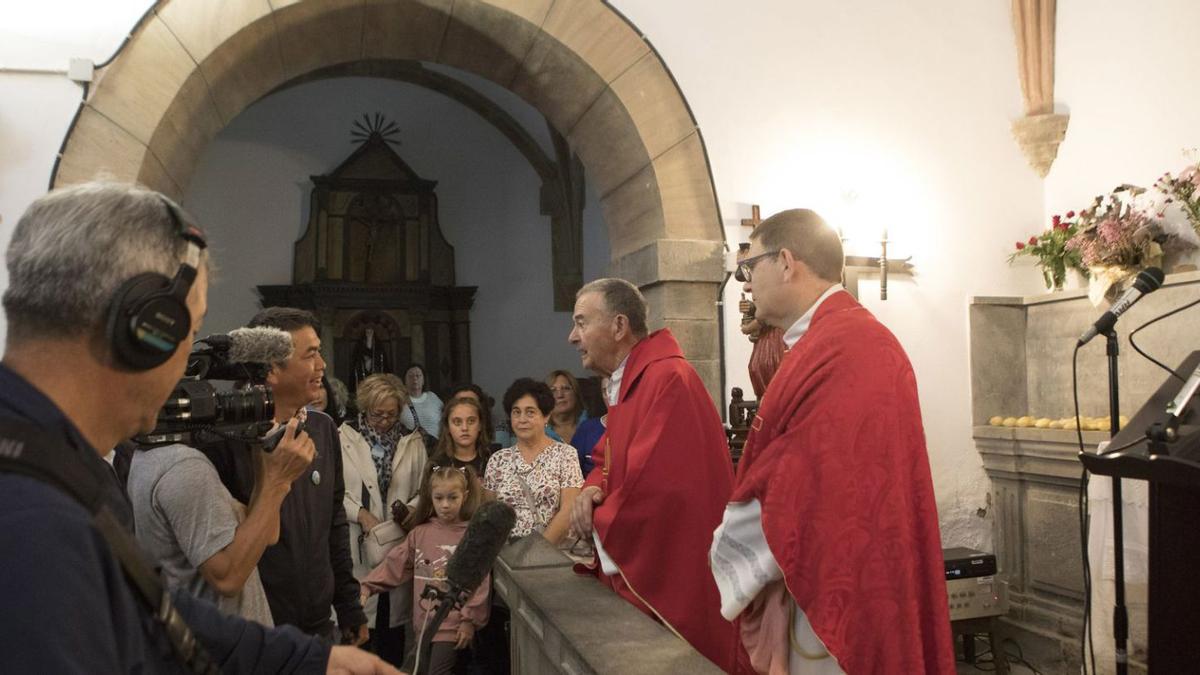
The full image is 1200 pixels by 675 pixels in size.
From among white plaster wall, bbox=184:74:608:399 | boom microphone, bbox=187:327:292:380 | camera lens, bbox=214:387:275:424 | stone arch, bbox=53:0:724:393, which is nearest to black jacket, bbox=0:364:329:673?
camera lens, bbox=214:387:275:424

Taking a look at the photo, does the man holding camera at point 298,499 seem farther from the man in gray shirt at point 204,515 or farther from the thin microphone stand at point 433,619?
the thin microphone stand at point 433,619

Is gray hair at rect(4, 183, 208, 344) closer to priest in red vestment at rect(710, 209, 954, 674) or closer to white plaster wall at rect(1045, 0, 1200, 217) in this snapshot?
priest in red vestment at rect(710, 209, 954, 674)

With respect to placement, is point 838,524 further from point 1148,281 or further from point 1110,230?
point 1110,230

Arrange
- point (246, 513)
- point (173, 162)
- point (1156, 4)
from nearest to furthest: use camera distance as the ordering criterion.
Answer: point (246, 513)
point (173, 162)
point (1156, 4)

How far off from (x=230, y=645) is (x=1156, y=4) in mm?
6070

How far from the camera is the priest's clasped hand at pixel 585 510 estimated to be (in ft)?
9.69

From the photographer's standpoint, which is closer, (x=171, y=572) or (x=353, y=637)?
(x=171, y=572)

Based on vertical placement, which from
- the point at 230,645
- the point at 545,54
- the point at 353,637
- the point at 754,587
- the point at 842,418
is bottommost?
the point at 353,637

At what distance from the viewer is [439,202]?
43.5 ft

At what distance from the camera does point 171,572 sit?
7.01 feet

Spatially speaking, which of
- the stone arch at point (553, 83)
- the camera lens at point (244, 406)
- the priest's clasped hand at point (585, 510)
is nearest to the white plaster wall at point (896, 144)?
the stone arch at point (553, 83)

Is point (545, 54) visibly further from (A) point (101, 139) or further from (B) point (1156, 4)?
(B) point (1156, 4)

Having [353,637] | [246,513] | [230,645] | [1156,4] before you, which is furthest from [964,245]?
[230,645]

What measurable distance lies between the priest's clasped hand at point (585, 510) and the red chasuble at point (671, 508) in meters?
0.03
